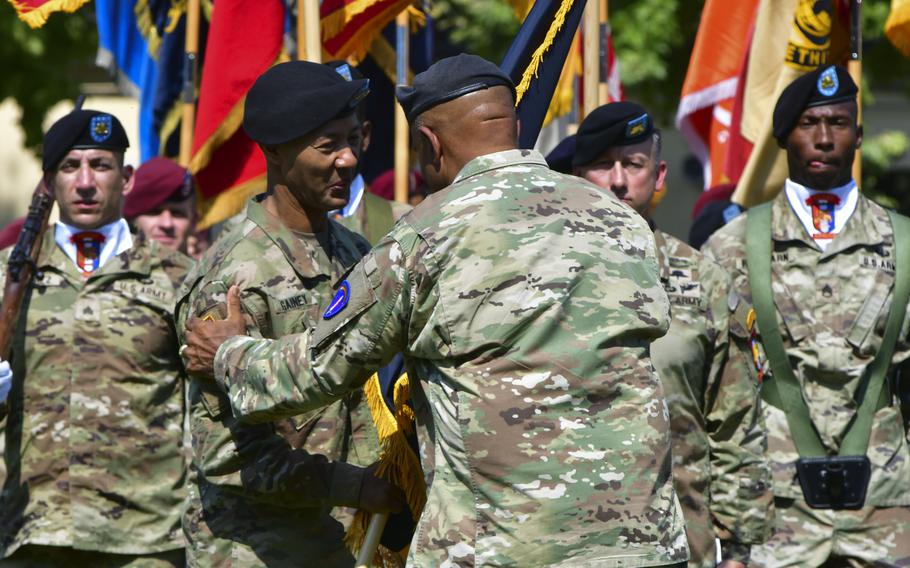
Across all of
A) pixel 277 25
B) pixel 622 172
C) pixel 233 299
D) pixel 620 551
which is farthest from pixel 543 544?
pixel 277 25

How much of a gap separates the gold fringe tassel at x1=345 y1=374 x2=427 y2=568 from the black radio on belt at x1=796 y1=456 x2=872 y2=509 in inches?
88.2

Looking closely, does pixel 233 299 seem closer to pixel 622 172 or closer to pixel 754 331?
pixel 622 172

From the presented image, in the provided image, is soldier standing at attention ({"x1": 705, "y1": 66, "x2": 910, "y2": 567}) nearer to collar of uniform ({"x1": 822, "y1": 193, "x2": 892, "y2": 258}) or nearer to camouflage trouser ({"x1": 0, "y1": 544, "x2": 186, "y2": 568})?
collar of uniform ({"x1": 822, "y1": 193, "x2": 892, "y2": 258})

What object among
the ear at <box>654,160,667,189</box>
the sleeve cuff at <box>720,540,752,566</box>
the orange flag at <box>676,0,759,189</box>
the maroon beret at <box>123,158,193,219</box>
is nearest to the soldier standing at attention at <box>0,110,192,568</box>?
the maroon beret at <box>123,158,193,219</box>

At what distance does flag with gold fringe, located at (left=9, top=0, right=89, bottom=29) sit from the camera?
768 centimetres

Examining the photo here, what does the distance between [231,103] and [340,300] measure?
4503mm

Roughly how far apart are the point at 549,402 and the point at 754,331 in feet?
8.42

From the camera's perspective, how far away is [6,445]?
20.6ft

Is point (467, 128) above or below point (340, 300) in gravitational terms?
above

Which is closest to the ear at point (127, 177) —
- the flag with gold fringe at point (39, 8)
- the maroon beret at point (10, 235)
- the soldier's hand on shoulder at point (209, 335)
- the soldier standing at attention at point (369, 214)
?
the soldier standing at attention at point (369, 214)

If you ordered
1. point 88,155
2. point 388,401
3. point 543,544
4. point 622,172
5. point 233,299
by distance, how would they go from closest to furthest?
point 543,544 < point 233,299 < point 388,401 < point 622,172 < point 88,155

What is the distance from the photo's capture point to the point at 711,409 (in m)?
5.74

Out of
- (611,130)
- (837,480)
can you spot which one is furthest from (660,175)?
(837,480)

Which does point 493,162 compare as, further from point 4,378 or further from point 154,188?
point 154,188
